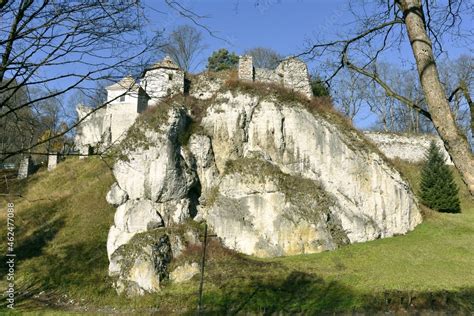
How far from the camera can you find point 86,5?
3.43 meters

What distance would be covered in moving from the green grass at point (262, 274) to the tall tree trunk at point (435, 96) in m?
9.81

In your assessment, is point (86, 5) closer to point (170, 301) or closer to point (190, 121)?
point (170, 301)

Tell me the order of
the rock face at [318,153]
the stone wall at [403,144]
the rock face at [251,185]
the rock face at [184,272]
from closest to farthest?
the rock face at [184,272] → the rock face at [251,185] → the rock face at [318,153] → the stone wall at [403,144]

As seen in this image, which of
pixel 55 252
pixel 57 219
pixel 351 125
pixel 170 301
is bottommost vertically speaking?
pixel 170 301

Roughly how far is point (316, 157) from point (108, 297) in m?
11.7

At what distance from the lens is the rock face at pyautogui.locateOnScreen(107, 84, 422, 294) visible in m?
19.6

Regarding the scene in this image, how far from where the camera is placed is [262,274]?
1661cm

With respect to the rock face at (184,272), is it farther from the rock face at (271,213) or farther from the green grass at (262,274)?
the rock face at (271,213)

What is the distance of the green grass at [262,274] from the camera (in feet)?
47.4

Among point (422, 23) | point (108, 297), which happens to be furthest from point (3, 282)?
point (422, 23)

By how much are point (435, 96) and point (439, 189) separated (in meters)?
25.1

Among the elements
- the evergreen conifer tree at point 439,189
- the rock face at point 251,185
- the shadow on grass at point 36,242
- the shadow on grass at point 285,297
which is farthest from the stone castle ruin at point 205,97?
the shadow on grass at point 285,297

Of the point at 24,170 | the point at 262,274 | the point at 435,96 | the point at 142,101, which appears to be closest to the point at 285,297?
the point at 262,274

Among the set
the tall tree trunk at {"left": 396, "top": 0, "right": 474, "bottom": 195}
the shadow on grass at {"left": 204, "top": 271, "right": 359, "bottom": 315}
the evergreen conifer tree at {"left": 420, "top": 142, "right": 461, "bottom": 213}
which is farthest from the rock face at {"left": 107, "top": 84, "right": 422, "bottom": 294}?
the tall tree trunk at {"left": 396, "top": 0, "right": 474, "bottom": 195}
